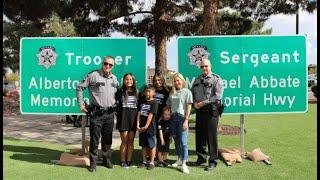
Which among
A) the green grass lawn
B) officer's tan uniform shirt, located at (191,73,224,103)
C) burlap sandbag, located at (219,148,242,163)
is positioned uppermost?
officer's tan uniform shirt, located at (191,73,224,103)

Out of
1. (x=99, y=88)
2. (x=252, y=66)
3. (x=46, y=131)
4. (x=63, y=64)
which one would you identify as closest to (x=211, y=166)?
(x=252, y=66)

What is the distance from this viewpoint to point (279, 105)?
318 inches

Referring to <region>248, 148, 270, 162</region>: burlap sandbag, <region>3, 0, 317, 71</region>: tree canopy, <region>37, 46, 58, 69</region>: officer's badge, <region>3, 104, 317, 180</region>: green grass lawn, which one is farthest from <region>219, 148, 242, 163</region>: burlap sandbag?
<region>3, 0, 317, 71</region>: tree canopy

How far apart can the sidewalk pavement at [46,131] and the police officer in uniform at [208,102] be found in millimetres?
2916

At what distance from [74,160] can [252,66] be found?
324 centimetres

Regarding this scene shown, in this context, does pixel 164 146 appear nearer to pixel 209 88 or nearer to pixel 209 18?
→ pixel 209 88

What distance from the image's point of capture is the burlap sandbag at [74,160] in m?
7.43

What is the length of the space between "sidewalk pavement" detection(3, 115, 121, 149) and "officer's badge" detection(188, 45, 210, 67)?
8.81 ft

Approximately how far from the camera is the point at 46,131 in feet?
41.9

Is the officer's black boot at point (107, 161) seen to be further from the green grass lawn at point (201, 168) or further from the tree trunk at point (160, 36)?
the tree trunk at point (160, 36)

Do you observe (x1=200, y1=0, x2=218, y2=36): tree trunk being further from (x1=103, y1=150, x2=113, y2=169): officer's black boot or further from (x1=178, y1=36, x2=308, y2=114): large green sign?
(x1=103, y1=150, x2=113, y2=169): officer's black boot

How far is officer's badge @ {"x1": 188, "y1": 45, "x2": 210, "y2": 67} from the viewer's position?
316 inches

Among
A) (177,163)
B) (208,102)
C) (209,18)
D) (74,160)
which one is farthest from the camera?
(209,18)

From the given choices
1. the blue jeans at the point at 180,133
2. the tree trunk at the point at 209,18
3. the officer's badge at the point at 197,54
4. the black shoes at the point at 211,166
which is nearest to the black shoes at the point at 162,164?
the blue jeans at the point at 180,133
